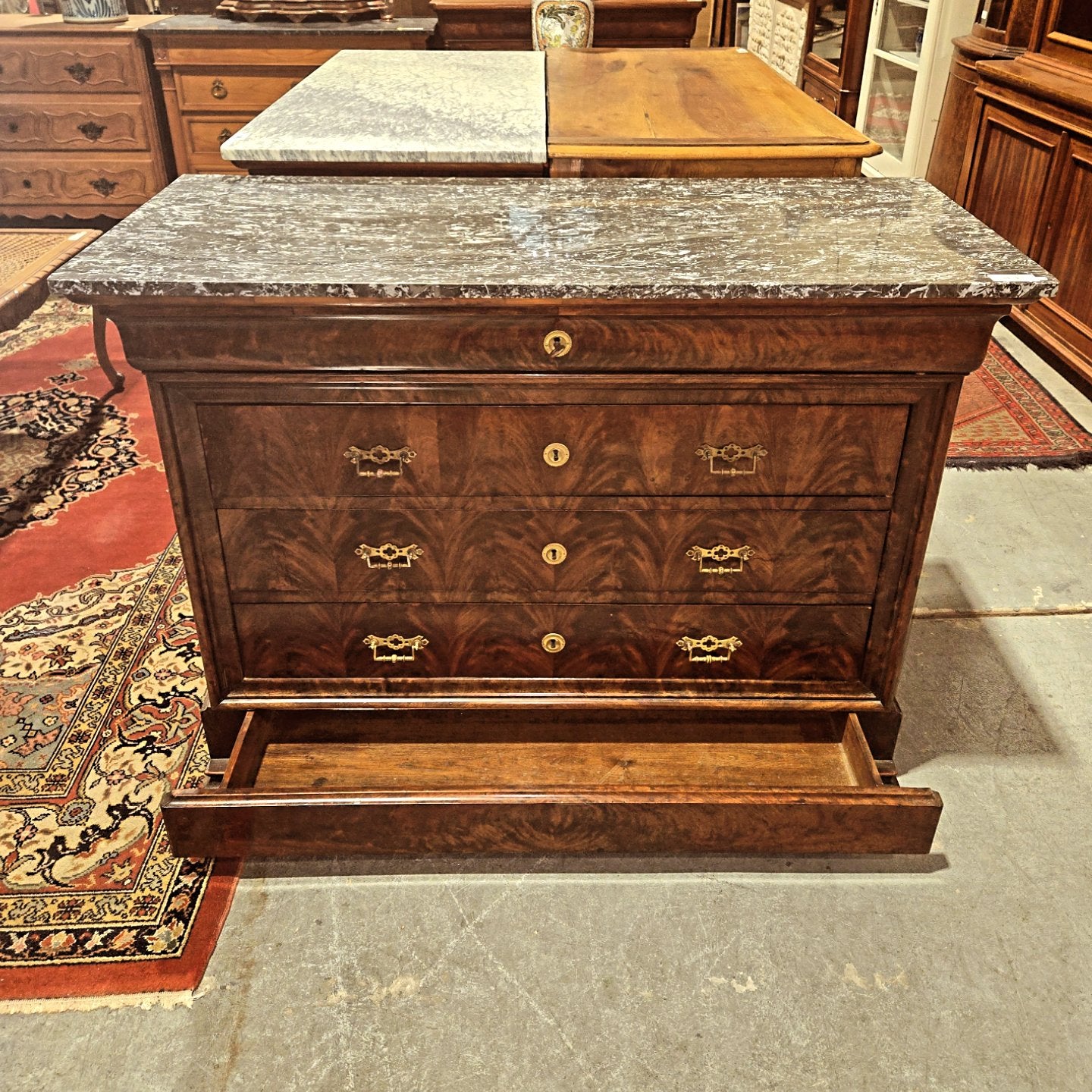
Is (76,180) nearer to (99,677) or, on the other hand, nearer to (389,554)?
(99,677)

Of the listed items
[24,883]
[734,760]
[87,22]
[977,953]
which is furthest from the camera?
[87,22]

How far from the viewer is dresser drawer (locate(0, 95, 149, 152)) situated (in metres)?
4.32

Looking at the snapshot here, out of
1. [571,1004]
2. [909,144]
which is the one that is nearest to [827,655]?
[571,1004]

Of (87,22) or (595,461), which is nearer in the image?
(595,461)

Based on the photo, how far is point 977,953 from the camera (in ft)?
5.01

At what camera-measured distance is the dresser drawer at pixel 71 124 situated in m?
4.32

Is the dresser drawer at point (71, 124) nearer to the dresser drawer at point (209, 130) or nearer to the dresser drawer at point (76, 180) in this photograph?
the dresser drawer at point (76, 180)

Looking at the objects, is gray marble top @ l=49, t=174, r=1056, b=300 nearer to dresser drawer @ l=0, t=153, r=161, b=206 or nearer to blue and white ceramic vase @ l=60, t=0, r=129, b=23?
dresser drawer @ l=0, t=153, r=161, b=206

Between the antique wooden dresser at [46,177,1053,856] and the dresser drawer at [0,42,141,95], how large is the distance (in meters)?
3.07

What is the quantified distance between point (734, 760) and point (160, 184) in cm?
396

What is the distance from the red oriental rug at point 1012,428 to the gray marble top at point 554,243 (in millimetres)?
1332

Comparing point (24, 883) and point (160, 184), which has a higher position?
point (160, 184)

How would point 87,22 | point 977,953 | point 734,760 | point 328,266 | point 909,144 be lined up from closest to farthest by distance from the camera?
point 328,266, point 977,953, point 734,760, point 87,22, point 909,144

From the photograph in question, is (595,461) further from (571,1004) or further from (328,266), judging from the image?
(571,1004)
